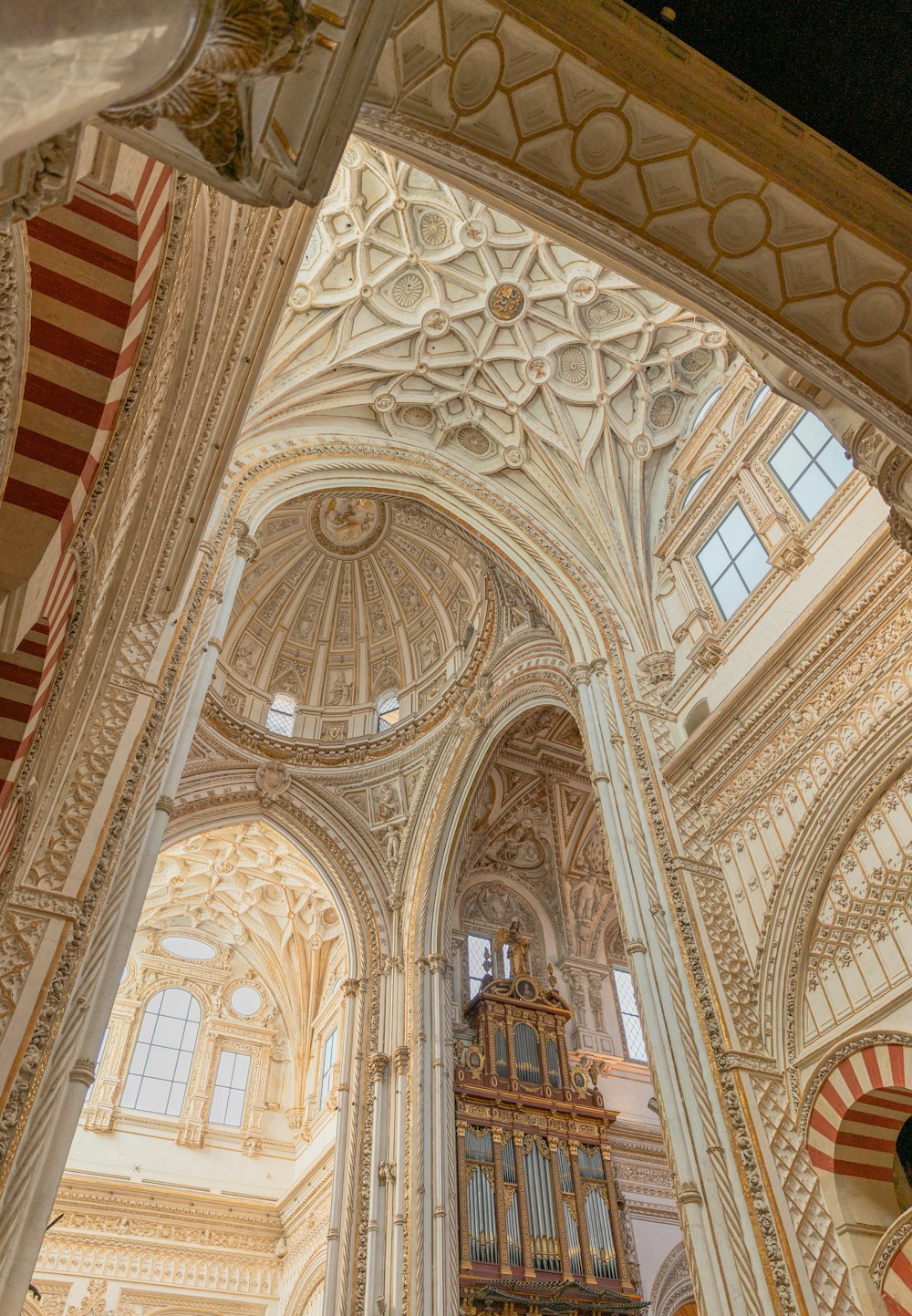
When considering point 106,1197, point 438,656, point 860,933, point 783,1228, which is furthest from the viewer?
point 438,656

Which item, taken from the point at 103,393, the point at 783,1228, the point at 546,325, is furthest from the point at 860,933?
the point at 546,325

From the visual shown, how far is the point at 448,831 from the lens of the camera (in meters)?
16.8

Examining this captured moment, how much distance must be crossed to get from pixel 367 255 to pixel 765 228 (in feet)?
37.5

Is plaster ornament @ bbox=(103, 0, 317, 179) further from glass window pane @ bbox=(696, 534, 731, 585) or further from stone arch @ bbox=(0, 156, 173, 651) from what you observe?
glass window pane @ bbox=(696, 534, 731, 585)

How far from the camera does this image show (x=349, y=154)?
1413 cm

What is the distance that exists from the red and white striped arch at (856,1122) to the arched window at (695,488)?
26.5ft

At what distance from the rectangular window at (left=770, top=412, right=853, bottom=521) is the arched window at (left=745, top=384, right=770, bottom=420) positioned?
100cm

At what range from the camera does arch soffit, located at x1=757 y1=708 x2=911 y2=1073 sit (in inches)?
350

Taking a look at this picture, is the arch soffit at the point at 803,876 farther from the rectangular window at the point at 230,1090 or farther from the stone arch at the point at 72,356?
the rectangular window at the point at 230,1090

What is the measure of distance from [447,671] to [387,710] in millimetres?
Answer: 1776

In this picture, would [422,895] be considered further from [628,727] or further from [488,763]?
[628,727]

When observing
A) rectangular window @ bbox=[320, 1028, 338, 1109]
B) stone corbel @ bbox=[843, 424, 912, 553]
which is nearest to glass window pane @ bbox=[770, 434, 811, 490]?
stone corbel @ bbox=[843, 424, 912, 553]

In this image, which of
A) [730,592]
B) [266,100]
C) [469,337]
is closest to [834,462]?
[730,592]

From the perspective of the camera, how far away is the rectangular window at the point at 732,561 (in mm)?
11898
